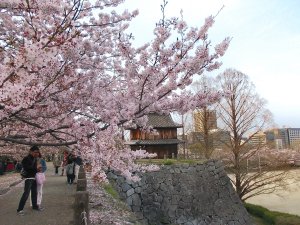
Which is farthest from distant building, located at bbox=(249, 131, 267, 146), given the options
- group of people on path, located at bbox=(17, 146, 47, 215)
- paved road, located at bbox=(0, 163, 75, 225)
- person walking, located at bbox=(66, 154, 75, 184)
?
group of people on path, located at bbox=(17, 146, 47, 215)

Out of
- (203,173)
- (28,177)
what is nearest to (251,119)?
(203,173)

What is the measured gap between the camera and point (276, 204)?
27.2 meters

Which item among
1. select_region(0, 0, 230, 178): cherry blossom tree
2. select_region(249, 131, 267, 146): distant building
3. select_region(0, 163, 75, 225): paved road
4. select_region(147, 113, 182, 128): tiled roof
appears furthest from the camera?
select_region(147, 113, 182, 128): tiled roof

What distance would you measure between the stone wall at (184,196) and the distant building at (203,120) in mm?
6787

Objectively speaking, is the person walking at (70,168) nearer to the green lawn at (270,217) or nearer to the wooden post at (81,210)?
the wooden post at (81,210)

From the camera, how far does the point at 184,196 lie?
64.5ft

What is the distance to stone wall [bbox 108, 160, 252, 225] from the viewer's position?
17.7m

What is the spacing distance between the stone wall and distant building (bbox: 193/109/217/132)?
22.3 feet

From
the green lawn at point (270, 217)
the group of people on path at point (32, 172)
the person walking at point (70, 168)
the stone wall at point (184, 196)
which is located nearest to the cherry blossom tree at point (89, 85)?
the group of people on path at point (32, 172)

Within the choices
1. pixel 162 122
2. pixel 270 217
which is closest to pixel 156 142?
pixel 162 122

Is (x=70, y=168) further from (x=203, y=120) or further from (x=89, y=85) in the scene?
(x=203, y=120)

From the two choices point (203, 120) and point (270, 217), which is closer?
point (270, 217)

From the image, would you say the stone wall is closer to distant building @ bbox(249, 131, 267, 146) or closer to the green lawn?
the green lawn

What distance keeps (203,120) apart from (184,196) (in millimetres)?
12203
